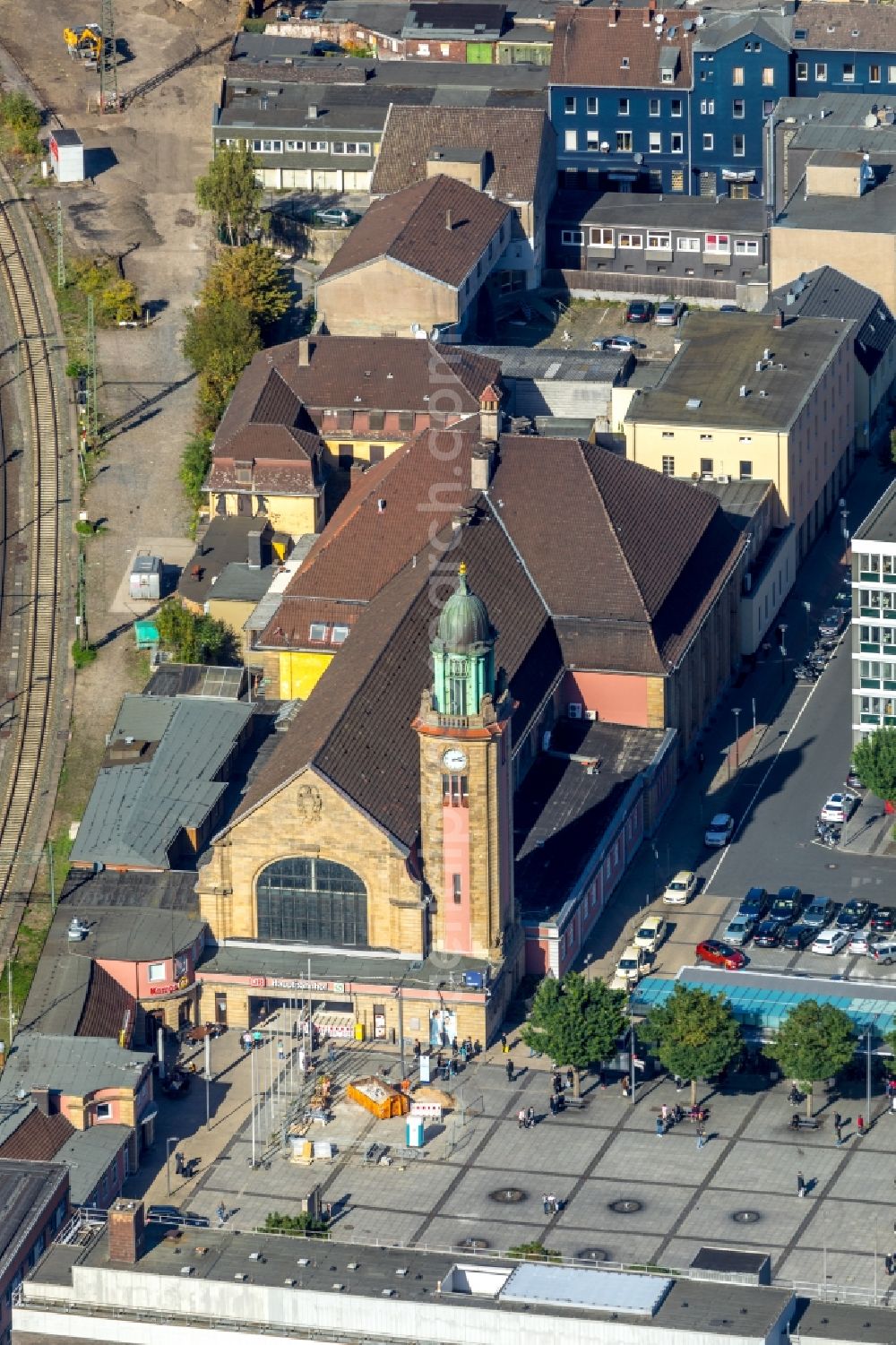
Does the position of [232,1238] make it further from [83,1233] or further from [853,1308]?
[853,1308]

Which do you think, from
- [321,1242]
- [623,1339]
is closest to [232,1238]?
[321,1242]

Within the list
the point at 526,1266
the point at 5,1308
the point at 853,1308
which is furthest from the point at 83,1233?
the point at 853,1308

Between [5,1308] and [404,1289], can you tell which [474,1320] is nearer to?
[404,1289]

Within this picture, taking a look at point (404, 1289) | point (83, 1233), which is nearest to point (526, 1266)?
point (404, 1289)

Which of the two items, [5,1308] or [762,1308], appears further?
[5,1308]

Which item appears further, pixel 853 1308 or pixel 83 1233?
pixel 83 1233
